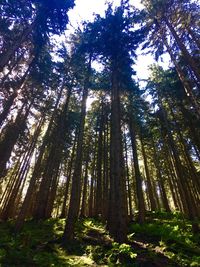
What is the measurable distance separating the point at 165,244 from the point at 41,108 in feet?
48.0

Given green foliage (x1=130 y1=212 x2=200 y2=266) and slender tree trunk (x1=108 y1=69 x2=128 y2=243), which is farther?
slender tree trunk (x1=108 y1=69 x2=128 y2=243)

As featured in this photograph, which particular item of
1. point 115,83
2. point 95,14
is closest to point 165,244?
point 115,83

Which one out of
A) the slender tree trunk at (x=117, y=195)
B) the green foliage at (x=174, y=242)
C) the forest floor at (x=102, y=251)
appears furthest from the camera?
the slender tree trunk at (x=117, y=195)

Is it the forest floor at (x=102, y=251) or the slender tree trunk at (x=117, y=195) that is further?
the slender tree trunk at (x=117, y=195)

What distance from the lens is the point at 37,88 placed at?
19.8 metres

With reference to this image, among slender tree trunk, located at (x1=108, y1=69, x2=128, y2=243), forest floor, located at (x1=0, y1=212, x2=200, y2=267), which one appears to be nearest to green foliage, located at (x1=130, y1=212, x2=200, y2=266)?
forest floor, located at (x1=0, y1=212, x2=200, y2=267)

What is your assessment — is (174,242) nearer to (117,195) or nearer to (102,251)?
(117,195)

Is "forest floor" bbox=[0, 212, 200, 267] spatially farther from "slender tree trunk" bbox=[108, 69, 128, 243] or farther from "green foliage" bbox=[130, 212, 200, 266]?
"slender tree trunk" bbox=[108, 69, 128, 243]

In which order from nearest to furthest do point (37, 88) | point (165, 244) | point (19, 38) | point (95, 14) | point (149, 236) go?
point (165, 244) → point (149, 236) → point (19, 38) → point (95, 14) → point (37, 88)

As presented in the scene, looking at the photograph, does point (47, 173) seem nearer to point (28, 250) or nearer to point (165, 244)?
point (28, 250)

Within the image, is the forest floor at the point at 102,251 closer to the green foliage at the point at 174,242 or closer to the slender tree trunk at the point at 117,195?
the green foliage at the point at 174,242

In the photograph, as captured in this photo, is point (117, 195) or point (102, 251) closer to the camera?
point (102, 251)

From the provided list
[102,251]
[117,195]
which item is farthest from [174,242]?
[102,251]

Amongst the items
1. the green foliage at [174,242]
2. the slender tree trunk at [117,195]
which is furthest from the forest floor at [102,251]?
the slender tree trunk at [117,195]
